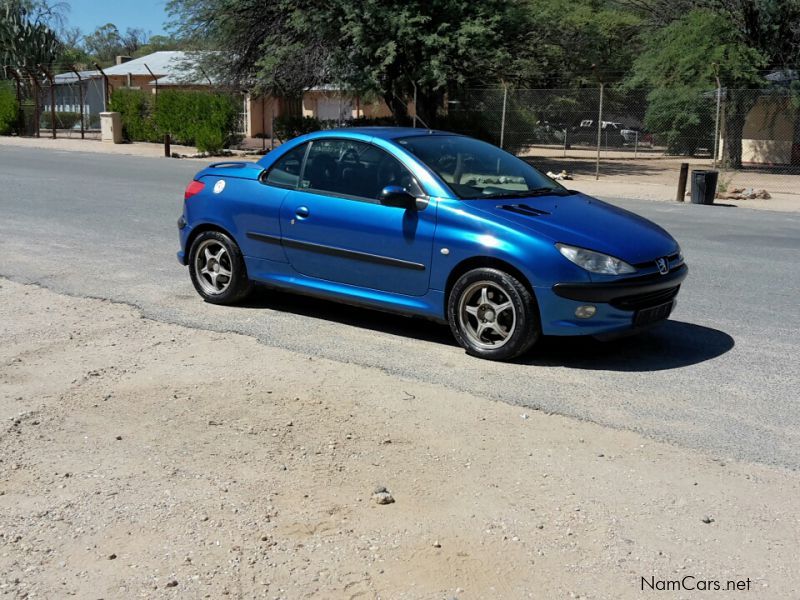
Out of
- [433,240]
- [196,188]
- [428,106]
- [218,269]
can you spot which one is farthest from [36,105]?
[433,240]

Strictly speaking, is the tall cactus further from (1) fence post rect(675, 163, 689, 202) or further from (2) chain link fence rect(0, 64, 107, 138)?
(1) fence post rect(675, 163, 689, 202)

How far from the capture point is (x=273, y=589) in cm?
335

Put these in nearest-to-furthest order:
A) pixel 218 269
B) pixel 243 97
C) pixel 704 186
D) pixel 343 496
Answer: pixel 343 496
pixel 218 269
pixel 704 186
pixel 243 97

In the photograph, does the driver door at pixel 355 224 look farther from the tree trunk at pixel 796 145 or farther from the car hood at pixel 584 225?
the tree trunk at pixel 796 145

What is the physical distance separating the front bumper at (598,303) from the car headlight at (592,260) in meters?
0.09

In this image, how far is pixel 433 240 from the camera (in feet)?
20.9

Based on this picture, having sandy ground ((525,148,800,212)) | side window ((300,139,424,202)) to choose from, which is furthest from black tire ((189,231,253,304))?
sandy ground ((525,148,800,212))

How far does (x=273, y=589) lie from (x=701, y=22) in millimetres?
27668

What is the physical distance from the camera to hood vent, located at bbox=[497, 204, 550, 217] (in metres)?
6.30

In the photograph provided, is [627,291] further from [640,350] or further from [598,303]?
[640,350]

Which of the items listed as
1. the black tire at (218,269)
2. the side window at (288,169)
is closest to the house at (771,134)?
the side window at (288,169)

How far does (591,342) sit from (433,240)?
1.50 metres

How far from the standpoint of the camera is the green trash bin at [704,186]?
18078 mm

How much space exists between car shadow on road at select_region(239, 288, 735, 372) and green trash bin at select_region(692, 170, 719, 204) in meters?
11.6
